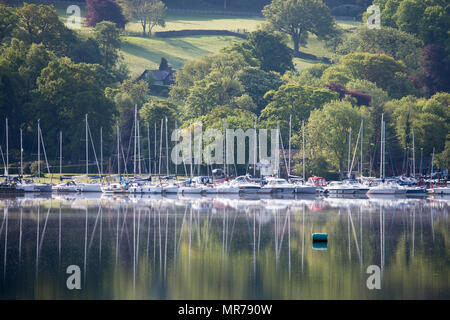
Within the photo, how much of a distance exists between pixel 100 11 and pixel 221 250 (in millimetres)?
148111

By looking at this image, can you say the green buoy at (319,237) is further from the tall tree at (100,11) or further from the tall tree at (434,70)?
the tall tree at (100,11)

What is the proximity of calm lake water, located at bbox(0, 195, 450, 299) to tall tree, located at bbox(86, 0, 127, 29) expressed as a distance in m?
116

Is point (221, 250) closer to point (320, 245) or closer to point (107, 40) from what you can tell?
point (320, 245)

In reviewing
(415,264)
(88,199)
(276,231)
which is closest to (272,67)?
(88,199)

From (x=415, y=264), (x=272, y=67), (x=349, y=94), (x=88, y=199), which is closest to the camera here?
(x=415, y=264)

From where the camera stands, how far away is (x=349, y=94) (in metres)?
134

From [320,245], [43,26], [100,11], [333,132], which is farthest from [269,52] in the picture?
[320,245]

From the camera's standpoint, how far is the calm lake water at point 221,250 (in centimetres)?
3622

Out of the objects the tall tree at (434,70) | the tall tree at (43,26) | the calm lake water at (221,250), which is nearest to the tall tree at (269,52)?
the tall tree at (434,70)

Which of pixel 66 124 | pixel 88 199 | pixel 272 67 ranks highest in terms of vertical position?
pixel 272 67

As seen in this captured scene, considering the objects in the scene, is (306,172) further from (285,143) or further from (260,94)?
(260,94)

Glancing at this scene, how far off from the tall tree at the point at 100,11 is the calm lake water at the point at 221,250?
Result: 11556 centimetres

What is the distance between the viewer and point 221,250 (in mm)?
48031
